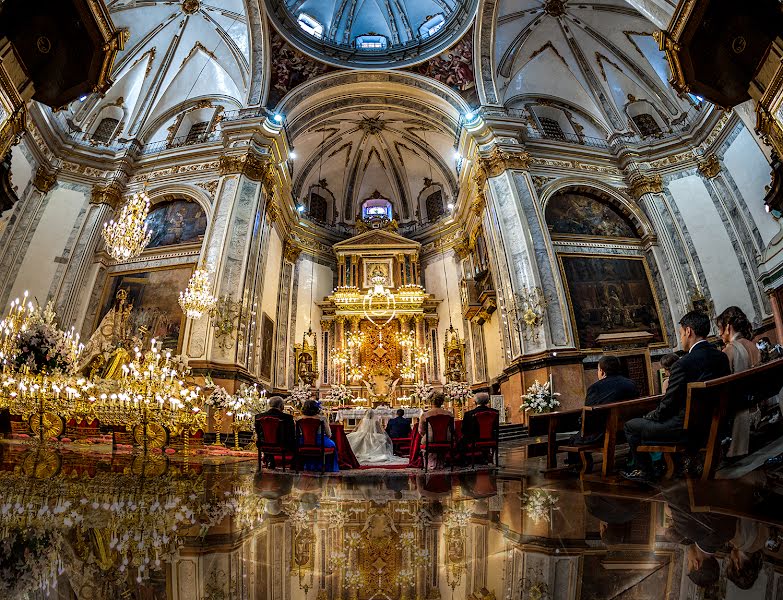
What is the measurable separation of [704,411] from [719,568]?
97.3 inches

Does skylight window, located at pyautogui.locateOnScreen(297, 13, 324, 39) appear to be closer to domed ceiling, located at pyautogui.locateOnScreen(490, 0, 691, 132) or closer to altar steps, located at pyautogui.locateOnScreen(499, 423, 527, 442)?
domed ceiling, located at pyautogui.locateOnScreen(490, 0, 691, 132)

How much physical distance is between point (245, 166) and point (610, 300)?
1331 centimetres

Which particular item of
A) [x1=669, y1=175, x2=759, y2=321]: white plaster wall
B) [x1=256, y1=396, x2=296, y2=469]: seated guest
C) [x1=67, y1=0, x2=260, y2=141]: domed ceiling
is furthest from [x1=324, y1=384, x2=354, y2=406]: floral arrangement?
[x1=669, y1=175, x2=759, y2=321]: white plaster wall

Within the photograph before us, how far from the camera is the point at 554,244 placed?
→ 14.8 m

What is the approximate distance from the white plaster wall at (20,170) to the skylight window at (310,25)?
39.1 ft

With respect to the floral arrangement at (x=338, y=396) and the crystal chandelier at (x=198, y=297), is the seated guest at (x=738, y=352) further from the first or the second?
the floral arrangement at (x=338, y=396)

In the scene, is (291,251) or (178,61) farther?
(291,251)

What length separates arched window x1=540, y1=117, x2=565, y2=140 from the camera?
1772 cm

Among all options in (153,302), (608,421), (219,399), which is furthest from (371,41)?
(608,421)

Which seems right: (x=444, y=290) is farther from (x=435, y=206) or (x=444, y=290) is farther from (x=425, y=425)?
(x=425, y=425)

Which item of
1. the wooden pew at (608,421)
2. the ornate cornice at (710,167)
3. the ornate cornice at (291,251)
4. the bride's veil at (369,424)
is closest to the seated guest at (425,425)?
the wooden pew at (608,421)

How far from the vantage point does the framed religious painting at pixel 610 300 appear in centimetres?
1355

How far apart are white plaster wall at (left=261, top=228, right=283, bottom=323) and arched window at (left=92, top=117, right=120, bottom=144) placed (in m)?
7.53

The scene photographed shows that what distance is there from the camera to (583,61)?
17.7 m
